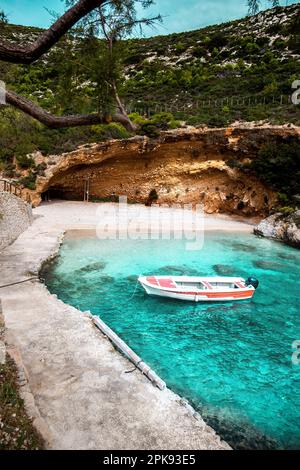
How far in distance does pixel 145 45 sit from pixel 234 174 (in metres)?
47.8

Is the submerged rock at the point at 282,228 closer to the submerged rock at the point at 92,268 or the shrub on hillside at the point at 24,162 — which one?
the submerged rock at the point at 92,268

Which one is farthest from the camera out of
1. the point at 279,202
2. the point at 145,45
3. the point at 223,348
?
the point at 145,45

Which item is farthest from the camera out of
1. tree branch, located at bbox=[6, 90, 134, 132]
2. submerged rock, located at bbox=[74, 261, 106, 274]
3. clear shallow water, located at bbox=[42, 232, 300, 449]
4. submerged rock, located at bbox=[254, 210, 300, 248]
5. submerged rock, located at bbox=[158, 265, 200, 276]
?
submerged rock, located at bbox=[254, 210, 300, 248]

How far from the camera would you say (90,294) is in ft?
50.9

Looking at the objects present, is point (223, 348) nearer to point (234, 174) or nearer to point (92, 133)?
point (234, 174)

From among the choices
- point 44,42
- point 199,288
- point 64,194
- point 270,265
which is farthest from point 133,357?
point 64,194

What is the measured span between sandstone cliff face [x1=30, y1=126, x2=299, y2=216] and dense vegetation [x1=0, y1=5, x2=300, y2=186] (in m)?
1.60

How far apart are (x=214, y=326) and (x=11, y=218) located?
15.8 metres

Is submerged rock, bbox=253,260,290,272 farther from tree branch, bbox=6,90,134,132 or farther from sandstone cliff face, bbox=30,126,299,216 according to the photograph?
tree branch, bbox=6,90,134,132

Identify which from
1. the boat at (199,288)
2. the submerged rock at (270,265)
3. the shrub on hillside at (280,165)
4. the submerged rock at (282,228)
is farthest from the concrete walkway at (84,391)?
the shrub on hillside at (280,165)

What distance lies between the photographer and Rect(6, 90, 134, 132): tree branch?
623 cm

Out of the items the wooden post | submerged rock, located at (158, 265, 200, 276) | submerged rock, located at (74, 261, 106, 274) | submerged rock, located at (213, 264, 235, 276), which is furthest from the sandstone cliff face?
the wooden post

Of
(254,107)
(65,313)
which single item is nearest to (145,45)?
(254,107)

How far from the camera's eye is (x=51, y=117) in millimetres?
6395
